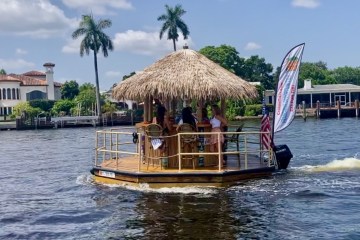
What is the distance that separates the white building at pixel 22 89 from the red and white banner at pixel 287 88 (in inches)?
3110

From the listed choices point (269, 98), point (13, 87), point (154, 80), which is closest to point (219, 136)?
point (154, 80)

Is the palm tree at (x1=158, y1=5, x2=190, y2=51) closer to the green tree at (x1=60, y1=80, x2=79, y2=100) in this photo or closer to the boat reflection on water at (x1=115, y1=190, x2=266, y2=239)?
the green tree at (x1=60, y1=80, x2=79, y2=100)

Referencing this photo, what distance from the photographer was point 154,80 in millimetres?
18109

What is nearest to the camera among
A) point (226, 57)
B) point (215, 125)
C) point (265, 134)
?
point (215, 125)

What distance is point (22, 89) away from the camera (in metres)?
94.3

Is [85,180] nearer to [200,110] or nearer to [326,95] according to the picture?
[200,110]

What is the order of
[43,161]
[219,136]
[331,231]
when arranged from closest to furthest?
[331,231], [219,136], [43,161]

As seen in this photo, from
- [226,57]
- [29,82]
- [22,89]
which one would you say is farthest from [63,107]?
[226,57]

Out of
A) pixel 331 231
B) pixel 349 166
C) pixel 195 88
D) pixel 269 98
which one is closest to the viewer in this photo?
pixel 331 231

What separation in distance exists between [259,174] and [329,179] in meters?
2.45

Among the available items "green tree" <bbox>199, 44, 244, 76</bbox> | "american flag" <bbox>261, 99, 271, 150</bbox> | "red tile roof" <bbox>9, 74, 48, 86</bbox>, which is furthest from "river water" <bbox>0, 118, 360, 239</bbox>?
"red tile roof" <bbox>9, 74, 48, 86</bbox>

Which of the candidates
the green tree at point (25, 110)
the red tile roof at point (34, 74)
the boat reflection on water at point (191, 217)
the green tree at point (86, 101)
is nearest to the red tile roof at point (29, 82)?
the green tree at point (86, 101)

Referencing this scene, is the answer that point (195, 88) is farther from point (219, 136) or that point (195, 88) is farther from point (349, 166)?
point (349, 166)

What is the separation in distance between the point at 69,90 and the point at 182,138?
90351mm
